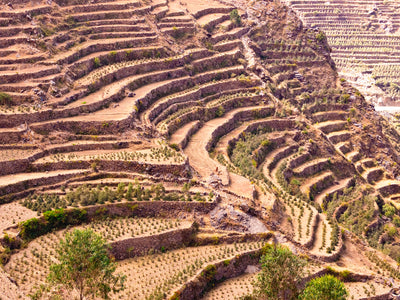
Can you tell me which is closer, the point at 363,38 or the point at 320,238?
the point at 320,238

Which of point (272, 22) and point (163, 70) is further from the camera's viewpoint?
point (272, 22)

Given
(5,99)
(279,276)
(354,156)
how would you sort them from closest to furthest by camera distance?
(279,276) → (5,99) → (354,156)

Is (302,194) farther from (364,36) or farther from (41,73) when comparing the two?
(364,36)

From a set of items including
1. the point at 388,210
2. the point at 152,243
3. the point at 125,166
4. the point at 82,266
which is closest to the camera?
the point at 82,266

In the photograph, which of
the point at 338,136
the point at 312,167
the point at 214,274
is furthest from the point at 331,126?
the point at 214,274

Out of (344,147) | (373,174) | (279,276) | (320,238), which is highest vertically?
(279,276)

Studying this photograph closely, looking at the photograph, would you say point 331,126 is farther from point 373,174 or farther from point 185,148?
point 185,148

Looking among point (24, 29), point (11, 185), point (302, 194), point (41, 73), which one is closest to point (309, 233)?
point (302, 194)

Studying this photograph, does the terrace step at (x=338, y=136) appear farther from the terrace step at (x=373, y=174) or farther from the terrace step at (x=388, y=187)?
the terrace step at (x=388, y=187)
